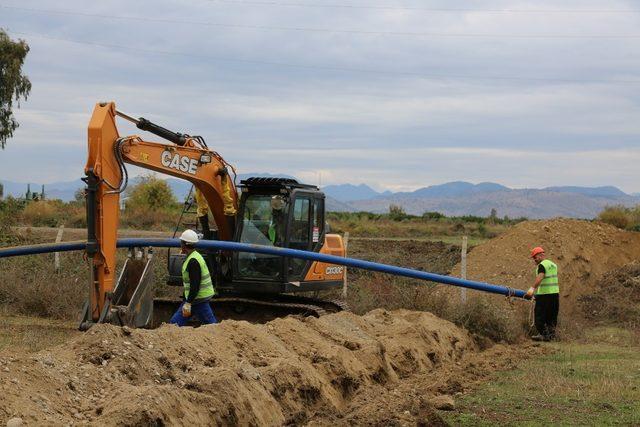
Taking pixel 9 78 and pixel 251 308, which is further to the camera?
pixel 9 78

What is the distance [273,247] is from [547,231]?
11981mm

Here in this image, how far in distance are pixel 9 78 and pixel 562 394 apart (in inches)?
1666

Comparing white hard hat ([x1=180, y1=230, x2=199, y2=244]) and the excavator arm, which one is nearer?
the excavator arm

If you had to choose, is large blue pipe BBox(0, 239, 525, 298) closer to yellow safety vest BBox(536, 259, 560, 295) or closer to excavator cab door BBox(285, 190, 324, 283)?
excavator cab door BBox(285, 190, 324, 283)

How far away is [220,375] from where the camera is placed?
878cm

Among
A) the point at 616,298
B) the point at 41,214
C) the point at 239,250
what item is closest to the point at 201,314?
the point at 239,250

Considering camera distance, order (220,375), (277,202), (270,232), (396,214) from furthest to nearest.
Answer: (396,214) → (270,232) → (277,202) → (220,375)

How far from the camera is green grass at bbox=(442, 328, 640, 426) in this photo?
9.58 metres

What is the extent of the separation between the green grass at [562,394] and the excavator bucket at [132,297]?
4965mm

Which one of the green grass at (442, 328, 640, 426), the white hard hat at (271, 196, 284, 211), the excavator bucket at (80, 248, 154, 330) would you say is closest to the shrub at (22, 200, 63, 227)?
the white hard hat at (271, 196, 284, 211)

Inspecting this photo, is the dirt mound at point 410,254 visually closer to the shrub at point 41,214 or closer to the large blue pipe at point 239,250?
the large blue pipe at point 239,250

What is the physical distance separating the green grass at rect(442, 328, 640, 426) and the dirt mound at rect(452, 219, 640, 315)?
282 inches

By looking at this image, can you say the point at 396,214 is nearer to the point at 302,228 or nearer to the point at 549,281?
the point at 549,281

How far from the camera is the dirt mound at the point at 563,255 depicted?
2286cm
